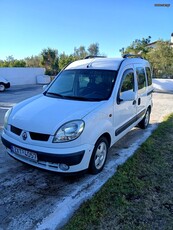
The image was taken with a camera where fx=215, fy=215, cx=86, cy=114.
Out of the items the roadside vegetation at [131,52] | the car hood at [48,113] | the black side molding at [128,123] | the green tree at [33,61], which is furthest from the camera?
the green tree at [33,61]

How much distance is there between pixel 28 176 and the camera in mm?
3359

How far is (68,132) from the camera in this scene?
2805 millimetres

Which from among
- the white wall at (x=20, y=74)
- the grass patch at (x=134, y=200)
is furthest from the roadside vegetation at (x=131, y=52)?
the grass patch at (x=134, y=200)

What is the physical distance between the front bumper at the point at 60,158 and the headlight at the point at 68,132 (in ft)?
0.47

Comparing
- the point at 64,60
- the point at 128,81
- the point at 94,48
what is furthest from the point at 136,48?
the point at 128,81

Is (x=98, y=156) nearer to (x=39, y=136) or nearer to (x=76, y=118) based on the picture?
(x=76, y=118)

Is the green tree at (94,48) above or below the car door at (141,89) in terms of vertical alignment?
above

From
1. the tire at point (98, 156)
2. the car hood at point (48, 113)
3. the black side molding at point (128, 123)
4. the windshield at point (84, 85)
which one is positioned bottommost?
the tire at point (98, 156)

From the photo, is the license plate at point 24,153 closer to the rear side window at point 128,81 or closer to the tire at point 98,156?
the tire at point 98,156

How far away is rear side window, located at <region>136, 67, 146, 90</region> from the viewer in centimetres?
488

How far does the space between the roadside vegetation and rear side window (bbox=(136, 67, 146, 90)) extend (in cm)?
1453

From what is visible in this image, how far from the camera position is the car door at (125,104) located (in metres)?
3.72

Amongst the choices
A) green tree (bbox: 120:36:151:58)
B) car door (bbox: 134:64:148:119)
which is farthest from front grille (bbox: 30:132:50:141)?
green tree (bbox: 120:36:151:58)

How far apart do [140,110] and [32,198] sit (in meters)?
3.32
